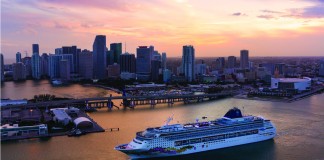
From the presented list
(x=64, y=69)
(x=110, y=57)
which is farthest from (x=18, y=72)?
(x=110, y=57)

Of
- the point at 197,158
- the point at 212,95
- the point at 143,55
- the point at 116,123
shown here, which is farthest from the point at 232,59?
the point at 197,158

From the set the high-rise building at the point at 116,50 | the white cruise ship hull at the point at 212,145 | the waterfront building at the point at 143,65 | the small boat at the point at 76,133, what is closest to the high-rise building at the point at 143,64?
the waterfront building at the point at 143,65

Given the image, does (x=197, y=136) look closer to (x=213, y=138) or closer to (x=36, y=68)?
(x=213, y=138)

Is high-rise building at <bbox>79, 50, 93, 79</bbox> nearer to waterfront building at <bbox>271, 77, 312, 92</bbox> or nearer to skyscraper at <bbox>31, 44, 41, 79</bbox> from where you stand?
skyscraper at <bbox>31, 44, 41, 79</bbox>

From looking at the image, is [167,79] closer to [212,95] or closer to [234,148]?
[212,95]

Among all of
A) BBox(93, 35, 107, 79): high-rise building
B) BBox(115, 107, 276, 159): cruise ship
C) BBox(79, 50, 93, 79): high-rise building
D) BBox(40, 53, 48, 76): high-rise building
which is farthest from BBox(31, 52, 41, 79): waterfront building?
BBox(115, 107, 276, 159): cruise ship

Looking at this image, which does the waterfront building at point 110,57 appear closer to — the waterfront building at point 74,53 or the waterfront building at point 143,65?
the waterfront building at point 74,53
